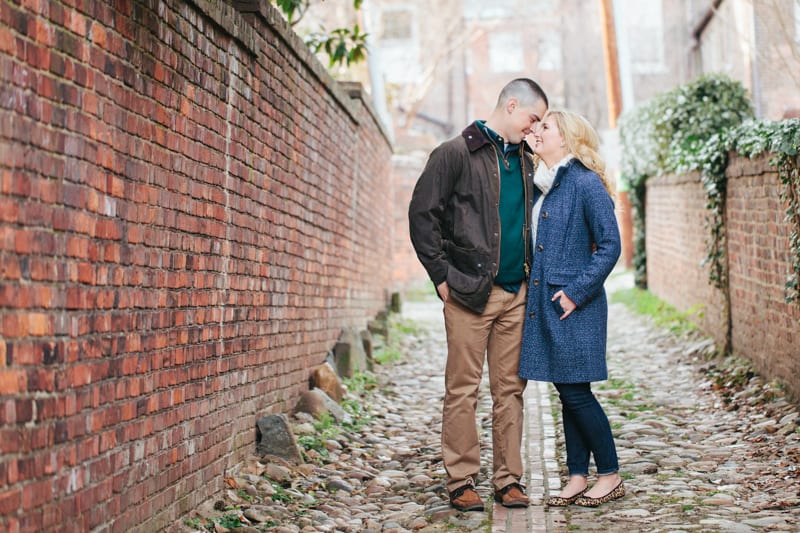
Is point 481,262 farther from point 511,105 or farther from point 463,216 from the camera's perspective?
point 511,105

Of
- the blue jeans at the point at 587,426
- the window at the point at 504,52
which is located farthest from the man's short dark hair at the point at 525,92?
the window at the point at 504,52

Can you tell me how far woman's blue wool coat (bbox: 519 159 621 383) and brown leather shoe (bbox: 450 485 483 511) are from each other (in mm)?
659

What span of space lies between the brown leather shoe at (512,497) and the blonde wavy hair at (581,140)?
162 centimetres

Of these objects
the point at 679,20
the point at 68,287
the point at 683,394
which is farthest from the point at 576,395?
the point at 679,20

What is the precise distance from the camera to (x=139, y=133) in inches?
161

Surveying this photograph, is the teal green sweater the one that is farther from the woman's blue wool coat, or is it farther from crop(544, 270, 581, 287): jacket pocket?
crop(544, 270, 581, 287): jacket pocket

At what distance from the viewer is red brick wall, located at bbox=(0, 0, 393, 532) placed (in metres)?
3.09

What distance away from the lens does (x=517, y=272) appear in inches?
211

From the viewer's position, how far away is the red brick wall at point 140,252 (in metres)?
3.09

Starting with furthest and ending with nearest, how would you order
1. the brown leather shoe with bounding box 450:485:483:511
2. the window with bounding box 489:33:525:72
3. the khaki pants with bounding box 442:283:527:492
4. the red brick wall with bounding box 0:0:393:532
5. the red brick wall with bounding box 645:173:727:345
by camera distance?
1. the window with bounding box 489:33:525:72
2. the red brick wall with bounding box 645:173:727:345
3. the khaki pants with bounding box 442:283:527:492
4. the brown leather shoe with bounding box 450:485:483:511
5. the red brick wall with bounding box 0:0:393:532

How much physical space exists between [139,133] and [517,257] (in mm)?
2124

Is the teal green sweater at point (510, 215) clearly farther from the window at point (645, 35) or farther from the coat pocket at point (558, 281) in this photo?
the window at point (645, 35)

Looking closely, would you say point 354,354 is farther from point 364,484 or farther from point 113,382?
point 113,382

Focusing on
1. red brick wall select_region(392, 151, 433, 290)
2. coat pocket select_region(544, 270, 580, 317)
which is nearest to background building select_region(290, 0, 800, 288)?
red brick wall select_region(392, 151, 433, 290)
